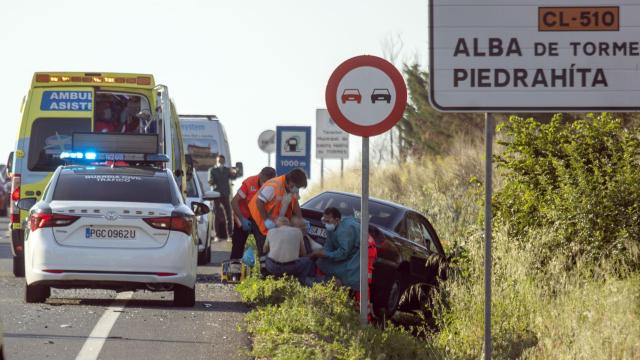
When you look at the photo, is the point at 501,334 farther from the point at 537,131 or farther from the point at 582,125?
the point at 537,131

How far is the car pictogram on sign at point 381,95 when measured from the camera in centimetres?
1165

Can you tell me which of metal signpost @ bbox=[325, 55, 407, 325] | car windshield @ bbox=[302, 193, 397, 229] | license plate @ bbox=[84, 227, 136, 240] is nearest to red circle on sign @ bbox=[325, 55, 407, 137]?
metal signpost @ bbox=[325, 55, 407, 325]

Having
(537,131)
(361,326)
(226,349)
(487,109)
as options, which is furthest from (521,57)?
(537,131)

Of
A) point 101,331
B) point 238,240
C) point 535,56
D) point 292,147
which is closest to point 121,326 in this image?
point 101,331

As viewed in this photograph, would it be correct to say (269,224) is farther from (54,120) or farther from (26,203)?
(54,120)

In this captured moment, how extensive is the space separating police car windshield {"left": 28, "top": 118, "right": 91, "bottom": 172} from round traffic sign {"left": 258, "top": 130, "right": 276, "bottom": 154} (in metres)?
12.2

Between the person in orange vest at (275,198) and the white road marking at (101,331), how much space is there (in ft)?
7.21

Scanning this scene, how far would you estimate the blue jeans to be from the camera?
53.0 ft

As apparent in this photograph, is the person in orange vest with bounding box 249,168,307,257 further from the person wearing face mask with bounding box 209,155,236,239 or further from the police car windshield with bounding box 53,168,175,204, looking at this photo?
the person wearing face mask with bounding box 209,155,236,239

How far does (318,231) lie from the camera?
1695cm

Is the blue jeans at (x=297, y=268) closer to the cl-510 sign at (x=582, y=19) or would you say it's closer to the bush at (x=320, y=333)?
the bush at (x=320, y=333)

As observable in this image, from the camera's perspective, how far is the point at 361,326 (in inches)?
462

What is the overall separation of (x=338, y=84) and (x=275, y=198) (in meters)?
6.42

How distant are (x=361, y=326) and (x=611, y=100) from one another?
3.00 m
